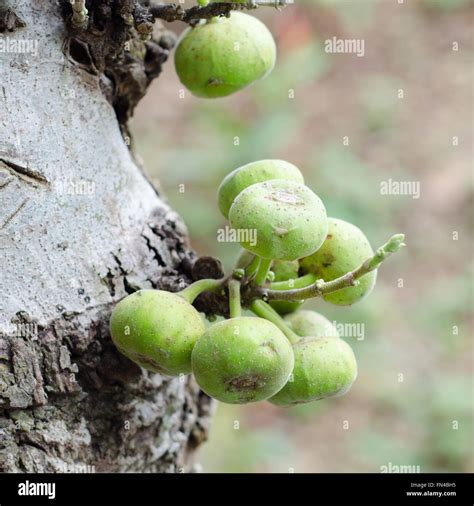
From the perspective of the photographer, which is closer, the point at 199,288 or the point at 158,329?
the point at 158,329

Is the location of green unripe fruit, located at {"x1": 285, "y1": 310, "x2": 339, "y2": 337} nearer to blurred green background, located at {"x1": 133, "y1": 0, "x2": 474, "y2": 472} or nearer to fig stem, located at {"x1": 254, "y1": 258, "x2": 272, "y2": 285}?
fig stem, located at {"x1": 254, "y1": 258, "x2": 272, "y2": 285}

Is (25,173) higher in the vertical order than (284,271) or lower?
higher

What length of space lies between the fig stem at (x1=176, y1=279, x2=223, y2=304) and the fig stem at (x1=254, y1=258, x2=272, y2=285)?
74 mm

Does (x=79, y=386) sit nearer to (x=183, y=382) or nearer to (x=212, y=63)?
(x=183, y=382)

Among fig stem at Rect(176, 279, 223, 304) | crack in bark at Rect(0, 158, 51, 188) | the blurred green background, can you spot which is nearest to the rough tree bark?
crack in bark at Rect(0, 158, 51, 188)

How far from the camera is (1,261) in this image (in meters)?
1.14

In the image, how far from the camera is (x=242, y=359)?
3.54ft

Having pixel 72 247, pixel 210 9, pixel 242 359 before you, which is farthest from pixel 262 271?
pixel 210 9

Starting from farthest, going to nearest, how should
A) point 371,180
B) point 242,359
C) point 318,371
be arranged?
1. point 371,180
2. point 318,371
3. point 242,359

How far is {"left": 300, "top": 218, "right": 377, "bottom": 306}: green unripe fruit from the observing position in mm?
1252

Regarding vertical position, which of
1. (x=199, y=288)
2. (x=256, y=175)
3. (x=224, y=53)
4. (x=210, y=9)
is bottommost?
(x=199, y=288)

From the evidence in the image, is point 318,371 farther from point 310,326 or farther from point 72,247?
point 72,247

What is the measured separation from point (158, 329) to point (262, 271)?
192 mm

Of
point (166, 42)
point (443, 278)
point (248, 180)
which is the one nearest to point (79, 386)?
point (248, 180)
